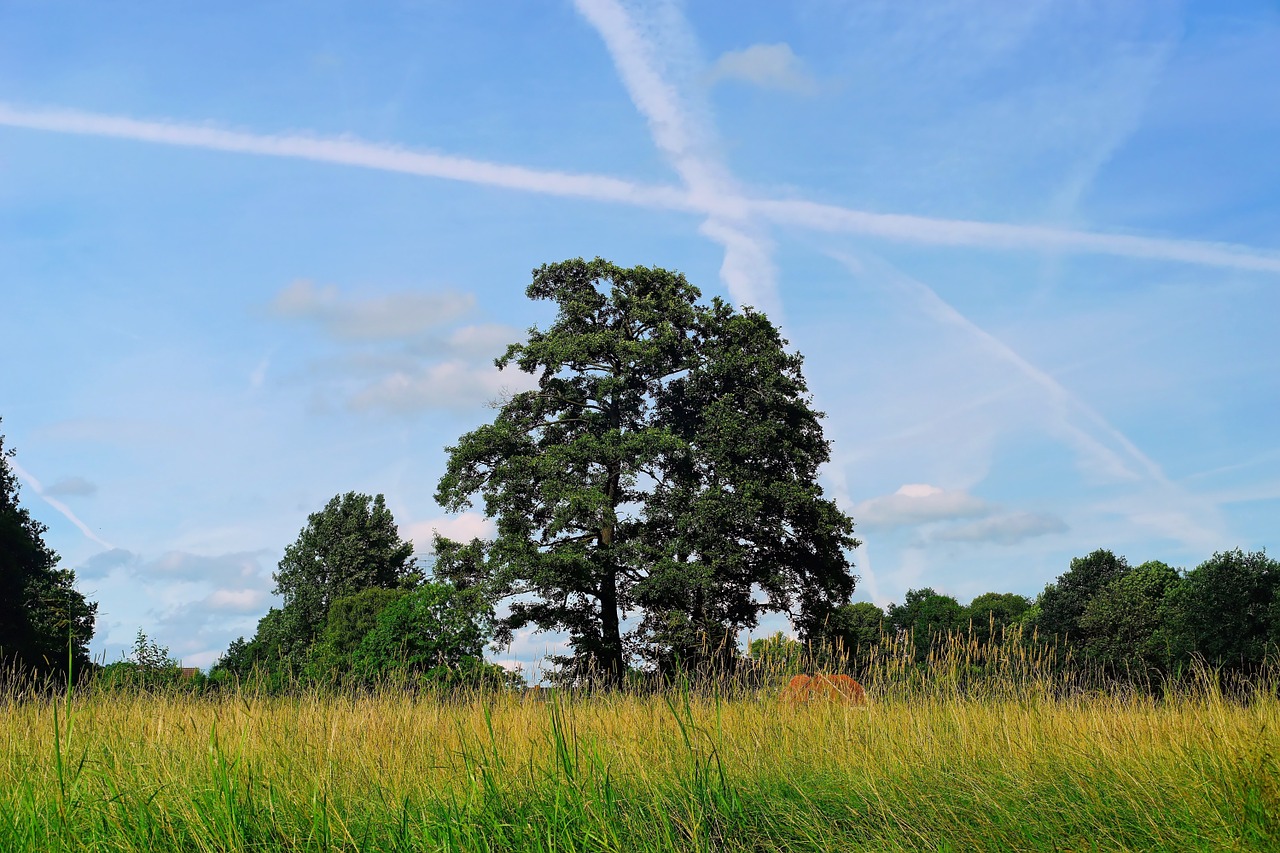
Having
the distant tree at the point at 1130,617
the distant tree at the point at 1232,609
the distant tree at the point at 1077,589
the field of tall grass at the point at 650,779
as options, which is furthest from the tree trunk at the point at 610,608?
the distant tree at the point at 1077,589

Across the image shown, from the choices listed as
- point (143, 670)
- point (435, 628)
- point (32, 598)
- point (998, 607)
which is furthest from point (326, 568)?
point (998, 607)

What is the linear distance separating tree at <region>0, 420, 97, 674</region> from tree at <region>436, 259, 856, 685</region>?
10.5m

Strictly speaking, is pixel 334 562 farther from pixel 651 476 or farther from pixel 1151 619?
pixel 1151 619

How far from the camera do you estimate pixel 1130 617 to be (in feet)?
94.3

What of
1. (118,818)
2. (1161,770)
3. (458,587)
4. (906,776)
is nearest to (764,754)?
(906,776)

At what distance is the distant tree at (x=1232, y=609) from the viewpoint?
76.6ft

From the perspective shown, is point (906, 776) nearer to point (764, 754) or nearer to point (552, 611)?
point (764, 754)

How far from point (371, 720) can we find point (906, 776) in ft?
12.4

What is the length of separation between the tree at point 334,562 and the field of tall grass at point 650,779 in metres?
28.8

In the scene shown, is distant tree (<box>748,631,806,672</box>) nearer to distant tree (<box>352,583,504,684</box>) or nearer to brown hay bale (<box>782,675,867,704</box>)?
brown hay bale (<box>782,675,867,704</box>)

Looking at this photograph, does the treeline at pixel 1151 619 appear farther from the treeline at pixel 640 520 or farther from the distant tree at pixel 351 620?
the distant tree at pixel 351 620

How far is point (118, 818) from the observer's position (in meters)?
4.60

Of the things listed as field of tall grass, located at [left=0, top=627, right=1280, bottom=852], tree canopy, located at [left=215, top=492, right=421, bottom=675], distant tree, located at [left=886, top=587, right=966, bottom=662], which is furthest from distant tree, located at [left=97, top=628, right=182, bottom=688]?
distant tree, located at [left=886, top=587, right=966, bottom=662]

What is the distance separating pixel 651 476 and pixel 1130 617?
18133 millimetres
